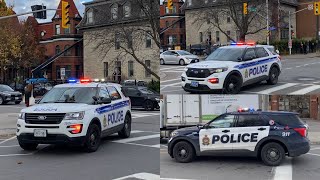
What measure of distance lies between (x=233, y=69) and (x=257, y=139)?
21.2ft

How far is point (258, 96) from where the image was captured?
3369mm

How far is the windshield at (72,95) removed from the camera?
10.6 metres

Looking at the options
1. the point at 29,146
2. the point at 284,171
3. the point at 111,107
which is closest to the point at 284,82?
the point at 284,171

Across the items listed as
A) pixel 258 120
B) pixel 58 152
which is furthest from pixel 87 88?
pixel 258 120

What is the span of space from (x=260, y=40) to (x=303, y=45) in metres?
1.39

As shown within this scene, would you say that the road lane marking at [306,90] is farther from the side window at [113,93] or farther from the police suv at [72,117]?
the side window at [113,93]

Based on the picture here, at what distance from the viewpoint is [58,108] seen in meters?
9.71

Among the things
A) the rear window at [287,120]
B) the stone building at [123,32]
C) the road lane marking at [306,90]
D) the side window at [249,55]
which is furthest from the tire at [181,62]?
the rear window at [287,120]

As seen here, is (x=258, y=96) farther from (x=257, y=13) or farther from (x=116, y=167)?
(x=116, y=167)

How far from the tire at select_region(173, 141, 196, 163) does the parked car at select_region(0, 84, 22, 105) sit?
26705mm

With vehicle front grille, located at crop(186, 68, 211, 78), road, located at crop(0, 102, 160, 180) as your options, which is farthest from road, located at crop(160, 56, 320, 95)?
road, located at crop(0, 102, 160, 180)

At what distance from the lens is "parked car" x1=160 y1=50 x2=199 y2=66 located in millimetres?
3517

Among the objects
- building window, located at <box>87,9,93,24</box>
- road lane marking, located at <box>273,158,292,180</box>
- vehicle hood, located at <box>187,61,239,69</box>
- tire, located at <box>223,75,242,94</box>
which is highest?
building window, located at <box>87,9,93,24</box>

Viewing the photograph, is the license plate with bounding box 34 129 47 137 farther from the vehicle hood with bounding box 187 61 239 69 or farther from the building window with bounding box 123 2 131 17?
the vehicle hood with bounding box 187 61 239 69
